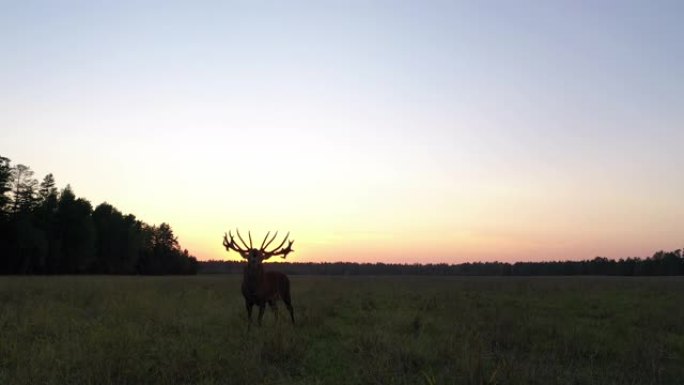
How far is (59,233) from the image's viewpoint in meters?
61.0

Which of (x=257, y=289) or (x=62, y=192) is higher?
(x=62, y=192)

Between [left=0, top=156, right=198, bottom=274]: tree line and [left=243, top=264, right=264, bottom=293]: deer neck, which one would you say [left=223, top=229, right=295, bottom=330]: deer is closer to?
[left=243, top=264, right=264, bottom=293]: deer neck

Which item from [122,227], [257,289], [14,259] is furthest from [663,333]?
[122,227]

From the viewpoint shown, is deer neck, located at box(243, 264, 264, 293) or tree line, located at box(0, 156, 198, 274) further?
tree line, located at box(0, 156, 198, 274)

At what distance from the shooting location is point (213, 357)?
7.51 metres

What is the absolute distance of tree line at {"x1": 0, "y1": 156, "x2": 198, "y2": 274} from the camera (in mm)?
53531

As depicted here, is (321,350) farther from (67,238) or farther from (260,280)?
(67,238)

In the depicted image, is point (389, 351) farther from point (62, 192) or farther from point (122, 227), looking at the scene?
point (122, 227)

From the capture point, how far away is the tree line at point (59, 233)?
5353cm

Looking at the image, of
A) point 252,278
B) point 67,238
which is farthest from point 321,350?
point 67,238

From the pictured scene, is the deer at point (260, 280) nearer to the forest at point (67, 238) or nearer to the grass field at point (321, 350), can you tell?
the grass field at point (321, 350)

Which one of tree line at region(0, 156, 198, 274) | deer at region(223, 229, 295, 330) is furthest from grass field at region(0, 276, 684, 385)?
tree line at region(0, 156, 198, 274)

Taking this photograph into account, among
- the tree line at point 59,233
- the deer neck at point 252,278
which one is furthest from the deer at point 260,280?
the tree line at point 59,233

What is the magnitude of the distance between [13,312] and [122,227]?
65991 mm
